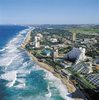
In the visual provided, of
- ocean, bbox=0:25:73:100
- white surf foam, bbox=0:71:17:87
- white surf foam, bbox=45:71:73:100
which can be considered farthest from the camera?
white surf foam, bbox=0:71:17:87

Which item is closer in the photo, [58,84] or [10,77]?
[58,84]

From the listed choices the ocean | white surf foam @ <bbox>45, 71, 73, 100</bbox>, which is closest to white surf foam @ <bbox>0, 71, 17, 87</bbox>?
the ocean

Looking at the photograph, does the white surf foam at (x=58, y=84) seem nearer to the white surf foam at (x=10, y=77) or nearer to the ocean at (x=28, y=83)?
the ocean at (x=28, y=83)

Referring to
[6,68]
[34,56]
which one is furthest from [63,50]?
[6,68]

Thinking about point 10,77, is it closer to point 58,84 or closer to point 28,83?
point 28,83

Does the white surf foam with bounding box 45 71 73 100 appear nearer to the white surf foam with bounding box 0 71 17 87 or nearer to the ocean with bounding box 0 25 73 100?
the ocean with bounding box 0 25 73 100

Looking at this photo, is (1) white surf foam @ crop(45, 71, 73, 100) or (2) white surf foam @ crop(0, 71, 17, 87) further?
(2) white surf foam @ crop(0, 71, 17, 87)

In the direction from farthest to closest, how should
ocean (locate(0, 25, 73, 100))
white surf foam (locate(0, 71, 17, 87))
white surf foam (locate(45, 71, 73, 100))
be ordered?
white surf foam (locate(0, 71, 17, 87))
white surf foam (locate(45, 71, 73, 100))
ocean (locate(0, 25, 73, 100))

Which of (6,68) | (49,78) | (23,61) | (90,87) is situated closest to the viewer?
(90,87)

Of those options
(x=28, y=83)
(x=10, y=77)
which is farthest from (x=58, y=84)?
(x=10, y=77)

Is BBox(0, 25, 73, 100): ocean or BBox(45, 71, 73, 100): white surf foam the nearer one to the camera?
BBox(0, 25, 73, 100): ocean

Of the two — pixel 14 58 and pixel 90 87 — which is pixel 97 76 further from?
pixel 14 58
